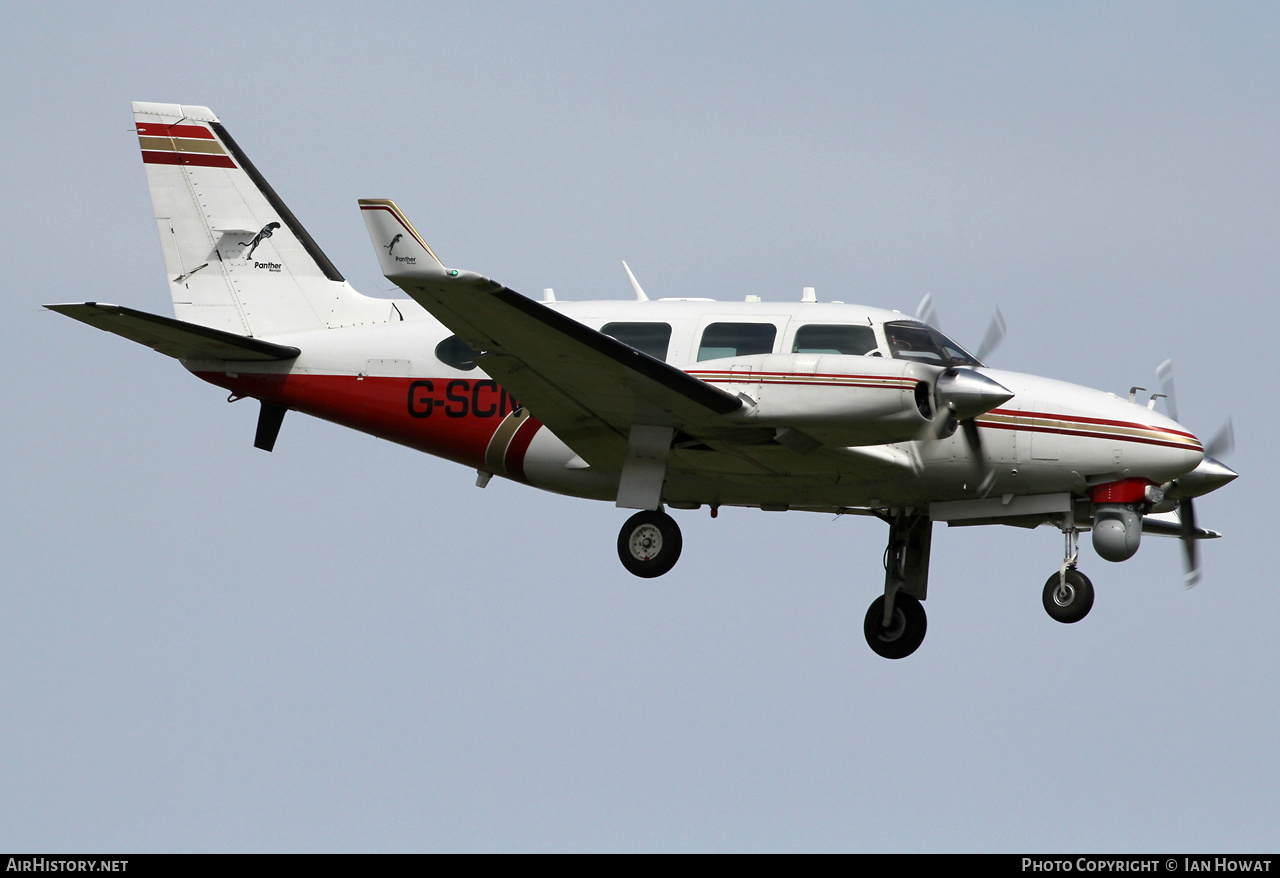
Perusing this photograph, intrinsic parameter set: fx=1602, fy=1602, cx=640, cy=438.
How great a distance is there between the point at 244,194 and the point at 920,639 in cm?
1030

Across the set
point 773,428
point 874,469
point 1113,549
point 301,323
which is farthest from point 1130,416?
point 301,323

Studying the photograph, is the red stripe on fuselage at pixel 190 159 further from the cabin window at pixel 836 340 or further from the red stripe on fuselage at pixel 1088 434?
the red stripe on fuselage at pixel 1088 434

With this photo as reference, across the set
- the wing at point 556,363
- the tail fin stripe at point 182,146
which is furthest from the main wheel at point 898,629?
the tail fin stripe at point 182,146

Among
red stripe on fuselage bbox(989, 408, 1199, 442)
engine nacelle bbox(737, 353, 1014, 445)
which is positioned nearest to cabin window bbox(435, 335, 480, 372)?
engine nacelle bbox(737, 353, 1014, 445)

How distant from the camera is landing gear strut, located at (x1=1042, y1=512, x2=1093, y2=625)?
17.7 m

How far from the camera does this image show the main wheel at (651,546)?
17266 mm

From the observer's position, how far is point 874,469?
698 inches

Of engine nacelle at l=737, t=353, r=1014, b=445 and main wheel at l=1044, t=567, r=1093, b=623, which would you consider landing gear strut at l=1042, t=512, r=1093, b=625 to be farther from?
engine nacelle at l=737, t=353, r=1014, b=445

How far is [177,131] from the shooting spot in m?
21.0

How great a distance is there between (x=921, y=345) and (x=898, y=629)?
4183 millimetres

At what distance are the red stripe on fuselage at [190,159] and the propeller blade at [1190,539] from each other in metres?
13.0

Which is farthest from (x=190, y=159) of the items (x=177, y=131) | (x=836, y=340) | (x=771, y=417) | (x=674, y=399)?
(x=771, y=417)
